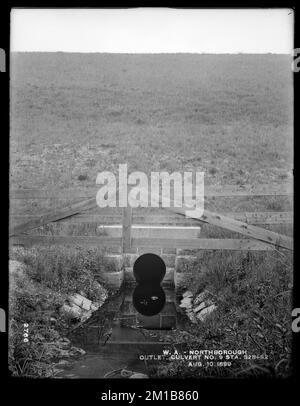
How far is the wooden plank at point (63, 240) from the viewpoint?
3660mm

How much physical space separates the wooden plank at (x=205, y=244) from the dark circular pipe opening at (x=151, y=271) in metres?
0.14

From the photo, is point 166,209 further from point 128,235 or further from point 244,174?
point 244,174

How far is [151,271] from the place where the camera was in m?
3.77

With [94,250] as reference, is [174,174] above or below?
above

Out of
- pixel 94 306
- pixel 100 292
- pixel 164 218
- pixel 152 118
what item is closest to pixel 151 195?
pixel 164 218

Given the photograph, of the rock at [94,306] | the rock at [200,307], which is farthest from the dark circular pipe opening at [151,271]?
the rock at [94,306]

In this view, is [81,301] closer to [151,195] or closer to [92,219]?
[92,219]

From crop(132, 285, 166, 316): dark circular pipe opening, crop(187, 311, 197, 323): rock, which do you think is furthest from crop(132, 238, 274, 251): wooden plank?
crop(187, 311, 197, 323): rock

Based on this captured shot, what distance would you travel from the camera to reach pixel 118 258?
4078 mm

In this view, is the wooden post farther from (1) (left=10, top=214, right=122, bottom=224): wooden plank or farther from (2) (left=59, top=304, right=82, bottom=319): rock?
(2) (left=59, top=304, right=82, bottom=319): rock

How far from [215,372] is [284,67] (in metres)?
2.57

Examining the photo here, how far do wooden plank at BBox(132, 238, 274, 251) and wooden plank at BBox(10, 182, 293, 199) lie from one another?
18.2 inches

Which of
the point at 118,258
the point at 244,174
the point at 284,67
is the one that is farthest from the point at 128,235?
the point at 284,67

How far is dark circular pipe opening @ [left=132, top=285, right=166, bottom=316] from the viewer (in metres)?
3.76
